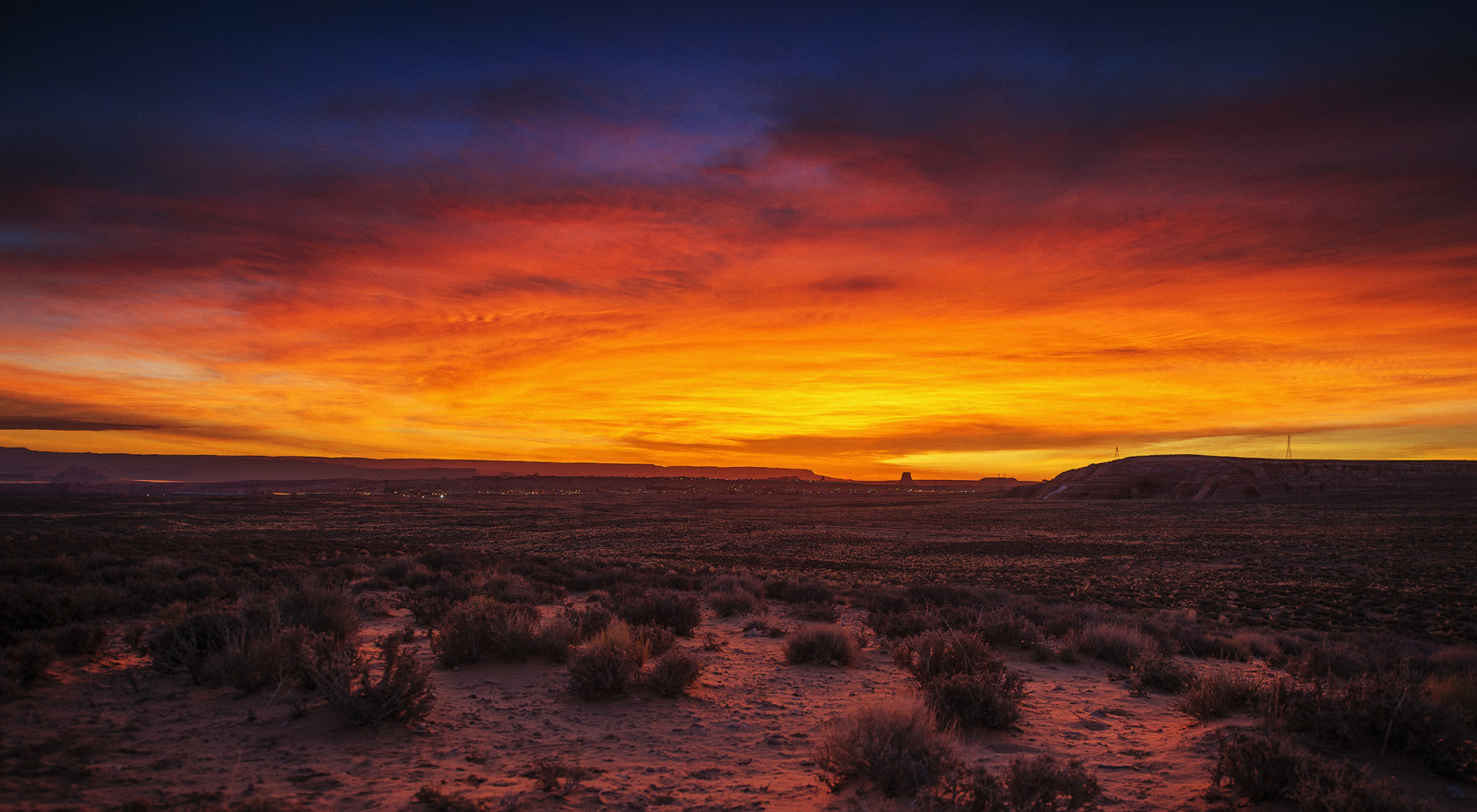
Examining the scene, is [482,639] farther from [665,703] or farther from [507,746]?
[507,746]

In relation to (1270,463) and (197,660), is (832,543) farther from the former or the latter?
(1270,463)

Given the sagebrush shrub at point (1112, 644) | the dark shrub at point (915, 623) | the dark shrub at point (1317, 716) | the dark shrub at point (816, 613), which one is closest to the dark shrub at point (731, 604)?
the dark shrub at point (816, 613)

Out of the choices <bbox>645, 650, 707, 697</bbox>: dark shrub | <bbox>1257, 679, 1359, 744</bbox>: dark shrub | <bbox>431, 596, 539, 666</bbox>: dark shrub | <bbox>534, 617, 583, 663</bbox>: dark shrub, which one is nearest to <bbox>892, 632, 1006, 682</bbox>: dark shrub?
<bbox>1257, 679, 1359, 744</bbox>: dark shrub

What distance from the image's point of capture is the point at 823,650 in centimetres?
970

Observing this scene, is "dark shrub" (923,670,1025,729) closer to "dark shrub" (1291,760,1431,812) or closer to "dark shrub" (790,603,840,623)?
"dark shrub" (1291,760,1431,812)

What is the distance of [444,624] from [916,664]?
6.13 meters

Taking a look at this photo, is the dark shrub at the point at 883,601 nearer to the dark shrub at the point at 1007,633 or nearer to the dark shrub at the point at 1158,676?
the dark shrub at the point at 1007,633

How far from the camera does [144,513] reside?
65500 mm

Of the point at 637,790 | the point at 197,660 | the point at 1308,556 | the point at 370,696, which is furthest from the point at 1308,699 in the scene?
the point at 1308,556

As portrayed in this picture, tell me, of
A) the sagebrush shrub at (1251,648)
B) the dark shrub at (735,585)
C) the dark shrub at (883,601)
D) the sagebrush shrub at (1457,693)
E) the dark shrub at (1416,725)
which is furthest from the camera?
the dark shrub at (735,585)

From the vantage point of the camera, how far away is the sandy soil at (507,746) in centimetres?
488

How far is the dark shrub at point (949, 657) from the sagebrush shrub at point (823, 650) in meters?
0.95

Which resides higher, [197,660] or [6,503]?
[197,660]

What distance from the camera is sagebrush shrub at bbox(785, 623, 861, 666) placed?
966 cm
